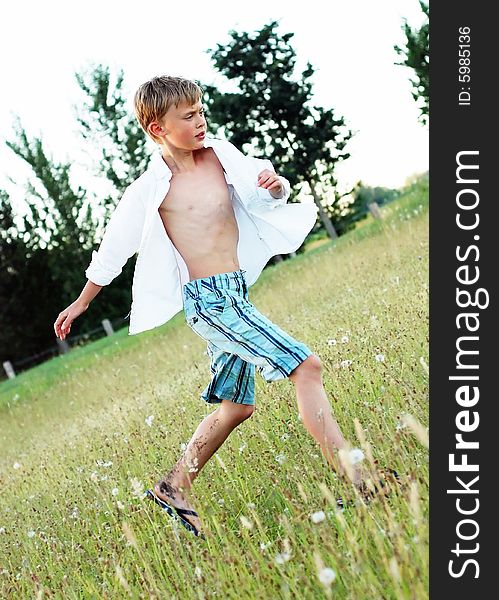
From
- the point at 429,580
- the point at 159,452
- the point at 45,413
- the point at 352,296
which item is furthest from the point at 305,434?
the point at 45,413

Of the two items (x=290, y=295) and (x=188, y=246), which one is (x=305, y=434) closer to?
(x=188, y=246)

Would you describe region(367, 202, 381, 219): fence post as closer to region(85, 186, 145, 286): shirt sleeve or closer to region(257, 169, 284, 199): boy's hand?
region(257, 169, 284, 199): boy's hand

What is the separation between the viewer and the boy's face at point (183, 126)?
3.88 meters

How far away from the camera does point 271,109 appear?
34.0 m

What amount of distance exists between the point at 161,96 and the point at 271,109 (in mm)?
30883

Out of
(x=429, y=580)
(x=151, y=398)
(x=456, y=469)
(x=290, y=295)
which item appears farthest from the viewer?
(x=290, y=295)

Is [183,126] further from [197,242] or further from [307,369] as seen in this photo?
[307,369]

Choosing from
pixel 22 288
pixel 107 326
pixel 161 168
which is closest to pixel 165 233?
pixel 161 168

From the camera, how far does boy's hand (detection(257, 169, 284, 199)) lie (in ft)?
12.8

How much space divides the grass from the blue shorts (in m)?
0.40

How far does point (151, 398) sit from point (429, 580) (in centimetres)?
635

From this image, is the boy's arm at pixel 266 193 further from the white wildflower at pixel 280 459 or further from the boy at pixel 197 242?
the white wildflower at pixel 280 459

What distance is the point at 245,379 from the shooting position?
13.1 feet

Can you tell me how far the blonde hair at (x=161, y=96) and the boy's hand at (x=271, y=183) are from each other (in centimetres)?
47
